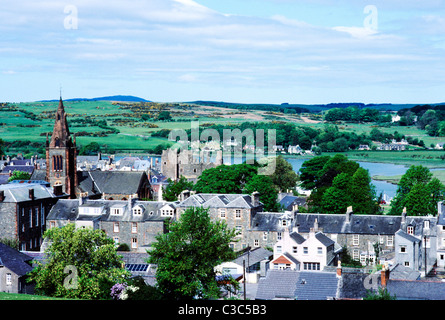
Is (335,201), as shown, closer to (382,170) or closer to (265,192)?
(265,192)

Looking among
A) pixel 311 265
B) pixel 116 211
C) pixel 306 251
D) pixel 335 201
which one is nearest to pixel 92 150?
pixel 116 211

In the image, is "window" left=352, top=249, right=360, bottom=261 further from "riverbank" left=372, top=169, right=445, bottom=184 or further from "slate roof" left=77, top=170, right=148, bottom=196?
"riverbank" left=372, top=169, right=445, bottom=184

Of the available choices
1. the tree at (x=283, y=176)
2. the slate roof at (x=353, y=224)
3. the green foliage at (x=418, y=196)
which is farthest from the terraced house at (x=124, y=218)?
the tree at (x=283, y=176)

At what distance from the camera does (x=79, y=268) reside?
3469 cm

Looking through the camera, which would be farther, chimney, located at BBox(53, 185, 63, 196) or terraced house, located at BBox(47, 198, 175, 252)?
chimney, located at BBox(53, 185, 63, 196)

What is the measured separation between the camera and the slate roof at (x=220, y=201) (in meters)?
55.3

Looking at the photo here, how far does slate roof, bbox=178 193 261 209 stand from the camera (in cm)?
5531

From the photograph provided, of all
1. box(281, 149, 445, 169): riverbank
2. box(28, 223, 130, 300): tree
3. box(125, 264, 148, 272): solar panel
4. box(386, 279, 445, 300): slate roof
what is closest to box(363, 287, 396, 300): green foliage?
box(386, 279, 445, 300): slate roof

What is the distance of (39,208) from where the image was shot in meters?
60.6

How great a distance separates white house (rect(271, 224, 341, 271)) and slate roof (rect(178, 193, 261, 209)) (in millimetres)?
7745

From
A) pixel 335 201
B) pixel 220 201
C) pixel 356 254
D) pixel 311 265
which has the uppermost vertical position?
pixel 220 201

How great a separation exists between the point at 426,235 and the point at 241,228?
14632 millimetres

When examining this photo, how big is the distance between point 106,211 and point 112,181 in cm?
2331
